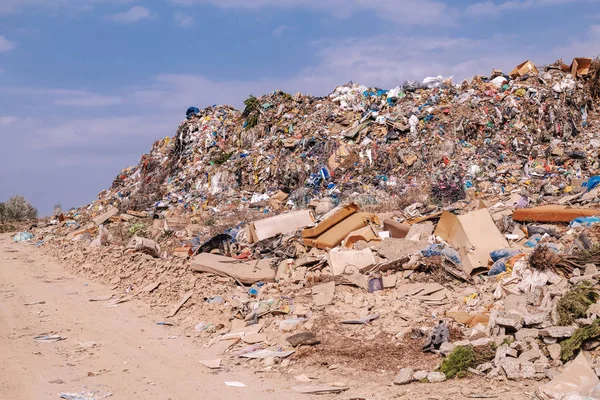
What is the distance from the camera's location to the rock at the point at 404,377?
4.54 metres

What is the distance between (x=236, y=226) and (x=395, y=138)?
5858 millimetres

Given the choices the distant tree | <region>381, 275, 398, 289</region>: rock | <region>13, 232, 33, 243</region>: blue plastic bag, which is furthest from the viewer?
the distant tree

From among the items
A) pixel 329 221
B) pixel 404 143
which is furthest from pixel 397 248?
pixel 404 143

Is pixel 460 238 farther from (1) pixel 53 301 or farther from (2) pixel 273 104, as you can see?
(2) pixel 273 104

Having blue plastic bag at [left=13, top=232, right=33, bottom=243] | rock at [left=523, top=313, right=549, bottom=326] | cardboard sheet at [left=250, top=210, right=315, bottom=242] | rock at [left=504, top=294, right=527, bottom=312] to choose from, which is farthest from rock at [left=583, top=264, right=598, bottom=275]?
blue plastic bag at [left=13, top=232, right=33, bottom=243]

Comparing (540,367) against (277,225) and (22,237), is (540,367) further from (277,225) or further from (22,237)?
(22,237)

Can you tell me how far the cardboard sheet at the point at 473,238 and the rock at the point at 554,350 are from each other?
8.29 ft

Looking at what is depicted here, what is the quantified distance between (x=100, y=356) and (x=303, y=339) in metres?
2.05

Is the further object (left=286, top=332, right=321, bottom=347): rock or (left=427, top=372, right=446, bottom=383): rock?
(left=286, top=332, right=321, bottom=347): rock

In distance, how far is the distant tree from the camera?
73.7ft

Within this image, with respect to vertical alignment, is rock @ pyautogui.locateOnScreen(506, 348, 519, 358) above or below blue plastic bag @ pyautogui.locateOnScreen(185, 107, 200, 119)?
below

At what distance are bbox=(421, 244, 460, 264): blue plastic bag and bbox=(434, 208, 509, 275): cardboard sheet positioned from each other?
0.12 meters

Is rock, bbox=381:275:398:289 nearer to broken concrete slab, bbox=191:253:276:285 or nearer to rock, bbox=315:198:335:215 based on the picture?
broken concrete slab, bbox=191:253:276:285

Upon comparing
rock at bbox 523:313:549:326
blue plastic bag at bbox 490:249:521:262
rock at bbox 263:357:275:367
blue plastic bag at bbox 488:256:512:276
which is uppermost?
blue plastic bag at bbox 490:249:521:262
